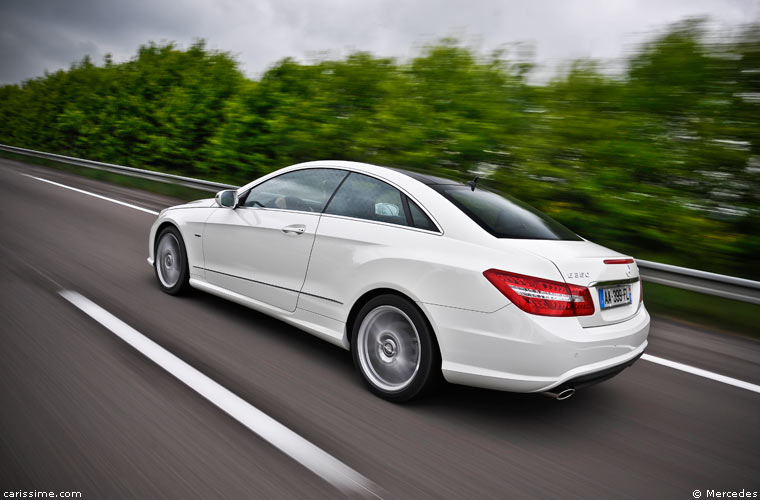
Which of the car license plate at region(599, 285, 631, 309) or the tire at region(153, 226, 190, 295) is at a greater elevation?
the car license plate at region(599, 285, 631, 309)

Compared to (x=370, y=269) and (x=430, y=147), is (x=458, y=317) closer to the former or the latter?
(x=370, y=269)

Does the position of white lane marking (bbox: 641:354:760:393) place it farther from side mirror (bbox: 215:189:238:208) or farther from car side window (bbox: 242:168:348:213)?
side mirror (bbox: 215:189:238:208)

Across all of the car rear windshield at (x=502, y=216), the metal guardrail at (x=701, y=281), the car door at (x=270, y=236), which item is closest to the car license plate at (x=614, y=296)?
the car rear windshield at (x=502, y=216)

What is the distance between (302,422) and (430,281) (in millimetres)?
1116

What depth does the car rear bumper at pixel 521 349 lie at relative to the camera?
306 centimetres

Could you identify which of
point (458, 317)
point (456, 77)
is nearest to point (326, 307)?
point (458, 317)

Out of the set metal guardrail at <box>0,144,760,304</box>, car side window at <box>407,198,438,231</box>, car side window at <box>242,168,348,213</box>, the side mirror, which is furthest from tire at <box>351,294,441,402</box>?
metal guardrail at <box>0,144,760,304</box>

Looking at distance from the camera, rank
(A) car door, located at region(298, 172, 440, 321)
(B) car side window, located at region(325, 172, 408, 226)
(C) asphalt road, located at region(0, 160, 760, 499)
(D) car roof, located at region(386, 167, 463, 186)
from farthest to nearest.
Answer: (D) car roof, located at region(386, 167, 463, 186) → (B) car side window, located at region(325, 172, 408, 226) → (A) car door, located at region(298, 172, 440, 321) → (C) asphalt road, located at region(0, 160, 760, 499)

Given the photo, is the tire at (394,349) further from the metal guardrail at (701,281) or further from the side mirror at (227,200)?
the metal guardrail at (701,281)

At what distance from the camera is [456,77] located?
10.1 m

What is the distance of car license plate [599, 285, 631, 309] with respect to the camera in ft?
10.9

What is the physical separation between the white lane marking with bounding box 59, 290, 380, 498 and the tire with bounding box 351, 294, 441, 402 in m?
0.78

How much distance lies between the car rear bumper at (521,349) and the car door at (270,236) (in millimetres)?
1331

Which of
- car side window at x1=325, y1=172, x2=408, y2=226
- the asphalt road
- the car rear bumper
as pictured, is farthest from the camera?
car side window at x1=325, y1=172, x2=408, y2=226
